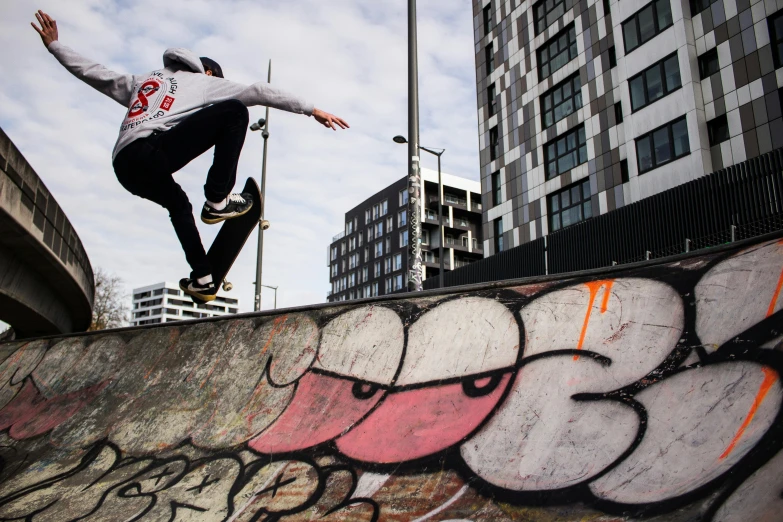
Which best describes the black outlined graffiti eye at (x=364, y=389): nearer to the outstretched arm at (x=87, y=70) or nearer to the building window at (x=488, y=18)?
the outstretched arm at (x=87, y=70)

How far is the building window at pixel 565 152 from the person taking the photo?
2788cm

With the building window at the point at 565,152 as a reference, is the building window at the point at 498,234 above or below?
below

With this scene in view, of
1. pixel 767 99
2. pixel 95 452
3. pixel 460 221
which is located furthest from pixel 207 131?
pixel 460 221

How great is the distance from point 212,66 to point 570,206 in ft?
80.2

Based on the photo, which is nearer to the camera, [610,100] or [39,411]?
[39,411]

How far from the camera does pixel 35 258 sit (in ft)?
31.4

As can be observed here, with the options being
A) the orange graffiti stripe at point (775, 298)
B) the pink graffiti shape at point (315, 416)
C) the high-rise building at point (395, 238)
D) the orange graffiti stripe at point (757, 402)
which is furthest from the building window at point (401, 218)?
the orange graffiti stripe at point (757, 402)

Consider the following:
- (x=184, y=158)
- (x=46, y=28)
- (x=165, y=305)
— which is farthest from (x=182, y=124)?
→ (x=165, y=305)

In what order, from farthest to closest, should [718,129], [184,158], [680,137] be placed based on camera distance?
[680,137] < [718,129] < [184,158]

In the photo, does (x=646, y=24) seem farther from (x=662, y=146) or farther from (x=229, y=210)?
(x=229, y=210)

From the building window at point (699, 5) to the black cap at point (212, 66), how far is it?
2227 cm

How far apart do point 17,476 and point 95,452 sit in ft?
2.32

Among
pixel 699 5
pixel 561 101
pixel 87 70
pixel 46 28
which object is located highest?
pixel 699 5

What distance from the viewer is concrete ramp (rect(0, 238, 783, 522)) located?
2930mm
